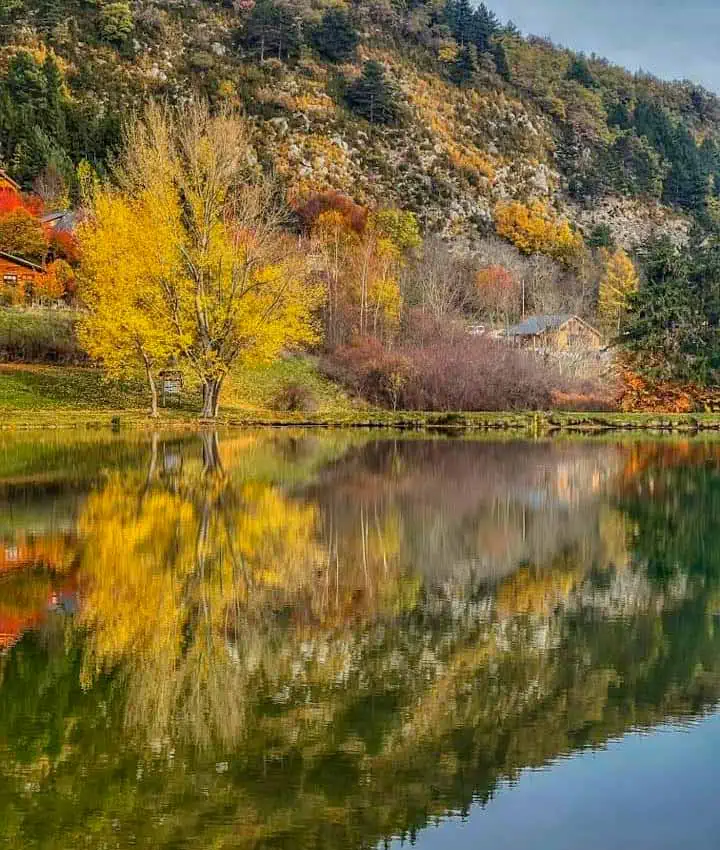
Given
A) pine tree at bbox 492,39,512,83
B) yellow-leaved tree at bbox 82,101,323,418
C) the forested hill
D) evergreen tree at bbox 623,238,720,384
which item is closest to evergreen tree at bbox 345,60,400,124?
the forested hill

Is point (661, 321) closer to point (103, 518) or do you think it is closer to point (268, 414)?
point (268, 414)

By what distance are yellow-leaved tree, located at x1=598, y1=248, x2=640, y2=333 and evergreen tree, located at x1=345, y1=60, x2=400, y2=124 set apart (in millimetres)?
40824

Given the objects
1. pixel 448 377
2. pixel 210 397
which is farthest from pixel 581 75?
pixel 210 397

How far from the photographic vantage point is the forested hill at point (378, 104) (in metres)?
117

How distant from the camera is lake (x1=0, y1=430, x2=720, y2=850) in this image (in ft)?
21.8

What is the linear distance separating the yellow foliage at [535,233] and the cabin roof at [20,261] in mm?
66175

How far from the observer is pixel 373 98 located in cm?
13975

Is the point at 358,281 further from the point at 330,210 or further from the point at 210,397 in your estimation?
the point at 330,210

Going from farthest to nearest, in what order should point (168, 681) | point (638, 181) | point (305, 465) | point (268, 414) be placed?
point (638, 181)
point (268, 414)
point (305, 465)
point (168, 681)

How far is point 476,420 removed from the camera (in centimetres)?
4891

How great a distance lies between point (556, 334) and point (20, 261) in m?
36.2

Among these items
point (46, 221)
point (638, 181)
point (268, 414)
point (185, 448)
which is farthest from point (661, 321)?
point (638, 181)

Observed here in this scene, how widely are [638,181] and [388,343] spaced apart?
111729mm

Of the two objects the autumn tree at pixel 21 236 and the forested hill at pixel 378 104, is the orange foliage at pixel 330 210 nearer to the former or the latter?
the forested hill at pixel 378 104
